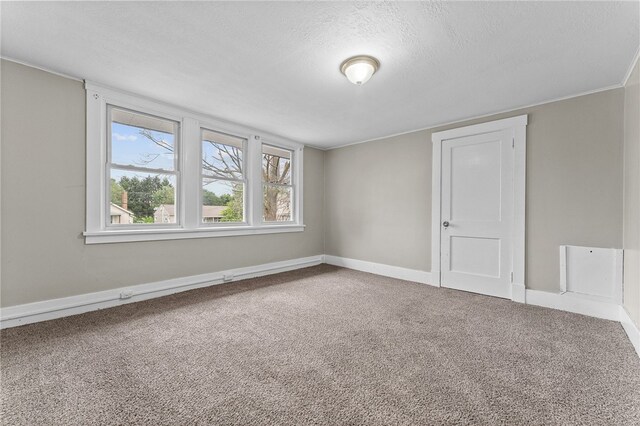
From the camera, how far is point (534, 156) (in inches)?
125

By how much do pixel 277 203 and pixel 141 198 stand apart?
6.88 feet

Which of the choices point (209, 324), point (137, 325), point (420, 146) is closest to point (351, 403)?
point (209, 324)

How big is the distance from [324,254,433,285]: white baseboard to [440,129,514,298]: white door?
0.31 metres

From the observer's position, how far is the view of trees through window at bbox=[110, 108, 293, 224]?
3102mm

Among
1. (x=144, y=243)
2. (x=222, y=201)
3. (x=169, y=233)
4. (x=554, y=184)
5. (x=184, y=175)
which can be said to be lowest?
(x=144, y=243)

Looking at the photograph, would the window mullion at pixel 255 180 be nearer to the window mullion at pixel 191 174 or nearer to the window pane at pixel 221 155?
the window pane at pixel 221 155

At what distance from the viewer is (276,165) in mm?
4844

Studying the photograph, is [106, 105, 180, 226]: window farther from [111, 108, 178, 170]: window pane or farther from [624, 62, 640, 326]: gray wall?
[624, 62, 640, 326]: gray wall

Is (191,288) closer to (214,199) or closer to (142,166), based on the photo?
(214,199)

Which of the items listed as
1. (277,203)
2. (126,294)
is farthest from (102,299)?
(277,203)

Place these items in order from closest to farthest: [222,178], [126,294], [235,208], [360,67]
A: [360,67]
[126,294]
[222,178]
[235,208]

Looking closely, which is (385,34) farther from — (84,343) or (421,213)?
(84,343)

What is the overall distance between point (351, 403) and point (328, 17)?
Result: 2325 millimetres

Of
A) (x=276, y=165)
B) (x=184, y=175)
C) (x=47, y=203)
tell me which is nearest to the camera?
(x=47, y=203)
